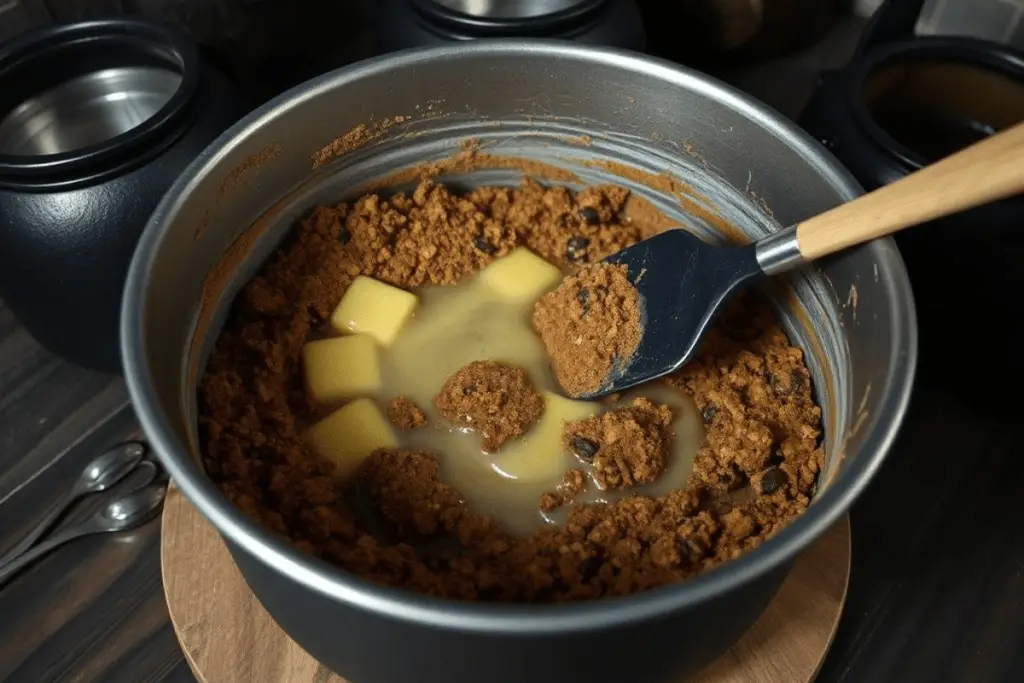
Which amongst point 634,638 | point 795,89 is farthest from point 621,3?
point 634,638

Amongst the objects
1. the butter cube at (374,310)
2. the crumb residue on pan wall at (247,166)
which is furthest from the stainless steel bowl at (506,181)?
the butter cube at (374,310)

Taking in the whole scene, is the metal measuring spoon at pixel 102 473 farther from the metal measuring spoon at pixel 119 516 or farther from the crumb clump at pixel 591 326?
the crumb clump at pixel 591 326

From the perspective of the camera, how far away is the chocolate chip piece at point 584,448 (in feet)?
2.75

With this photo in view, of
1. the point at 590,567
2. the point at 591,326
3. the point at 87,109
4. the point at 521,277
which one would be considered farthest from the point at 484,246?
the point at 87,109

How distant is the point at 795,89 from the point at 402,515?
1.00 metres

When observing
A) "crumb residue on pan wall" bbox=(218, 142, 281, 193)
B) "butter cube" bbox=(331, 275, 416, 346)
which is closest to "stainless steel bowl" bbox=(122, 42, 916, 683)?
"crumb residue on pan wall" bbox=(218, 142, 281, 193)

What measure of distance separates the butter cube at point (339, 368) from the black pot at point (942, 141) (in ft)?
1.82

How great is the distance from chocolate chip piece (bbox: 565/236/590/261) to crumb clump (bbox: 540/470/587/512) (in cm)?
28

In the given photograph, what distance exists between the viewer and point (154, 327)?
2.29ft

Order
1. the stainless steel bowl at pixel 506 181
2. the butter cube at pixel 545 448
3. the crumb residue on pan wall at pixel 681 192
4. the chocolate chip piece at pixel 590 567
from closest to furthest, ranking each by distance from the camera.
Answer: the stainless steel bowl at pixel 506 181
the chocolate chip piece at pixel 590 567
the butter cube at pixel 545 448
the crumb residue on pan wall at pixel 681 192

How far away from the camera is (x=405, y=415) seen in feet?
2.84

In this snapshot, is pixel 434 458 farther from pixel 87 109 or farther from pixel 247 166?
pixel 87 109

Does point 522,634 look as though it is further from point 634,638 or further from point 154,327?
point 154,327

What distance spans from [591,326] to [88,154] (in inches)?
21.1
